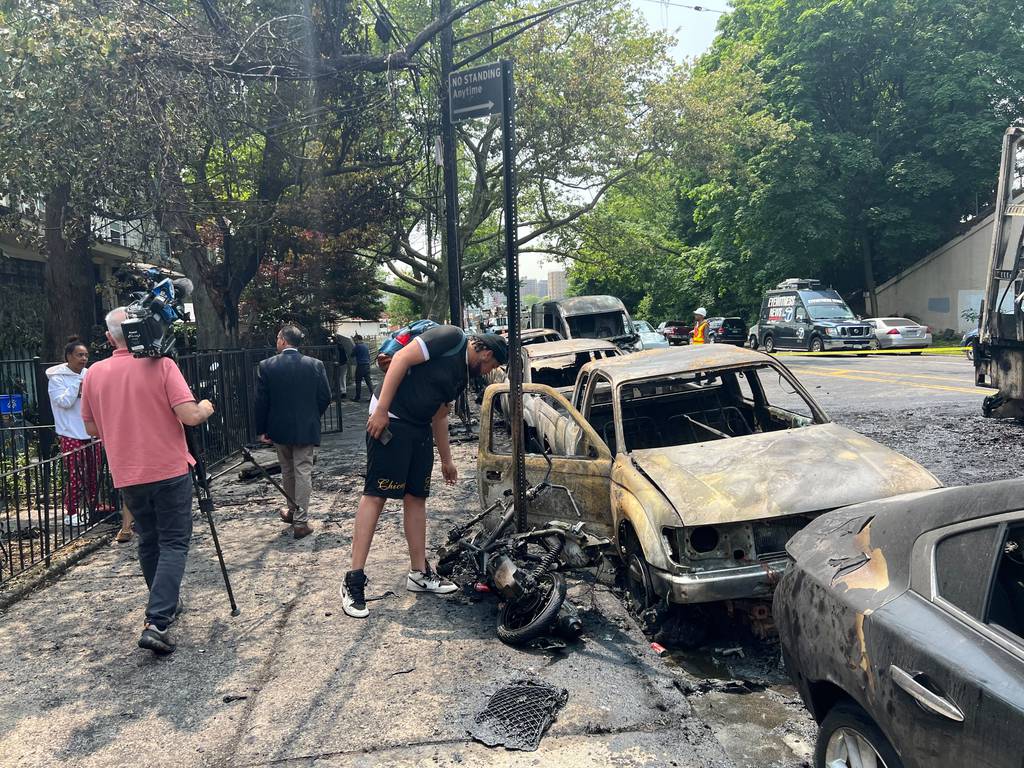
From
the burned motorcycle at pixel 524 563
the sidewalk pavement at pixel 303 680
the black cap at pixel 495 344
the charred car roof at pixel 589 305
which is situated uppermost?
the charred car roof at pixel 589 305

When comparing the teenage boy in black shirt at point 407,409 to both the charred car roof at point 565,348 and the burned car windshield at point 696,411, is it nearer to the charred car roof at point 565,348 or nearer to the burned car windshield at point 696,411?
the burned car windshield at point 696,411

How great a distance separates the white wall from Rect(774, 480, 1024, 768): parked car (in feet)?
101

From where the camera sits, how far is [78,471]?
6.98 m

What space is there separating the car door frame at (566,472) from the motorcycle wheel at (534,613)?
33.5 inches

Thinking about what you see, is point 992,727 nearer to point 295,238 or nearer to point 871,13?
point 295,238

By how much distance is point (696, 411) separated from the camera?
715 cm

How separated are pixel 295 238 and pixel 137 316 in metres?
12.5

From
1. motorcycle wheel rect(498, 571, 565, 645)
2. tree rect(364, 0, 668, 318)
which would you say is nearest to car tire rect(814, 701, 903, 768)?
motorcycle wheel rect(498, 571, 565, 645)

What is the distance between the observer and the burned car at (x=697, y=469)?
4312mm

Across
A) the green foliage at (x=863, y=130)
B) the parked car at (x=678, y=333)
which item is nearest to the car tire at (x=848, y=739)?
the green foliage at (x=863, y=130)

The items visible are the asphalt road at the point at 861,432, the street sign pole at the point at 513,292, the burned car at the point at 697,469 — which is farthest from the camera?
the street sign pole at the point at 513,292

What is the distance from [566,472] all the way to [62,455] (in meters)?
4.11

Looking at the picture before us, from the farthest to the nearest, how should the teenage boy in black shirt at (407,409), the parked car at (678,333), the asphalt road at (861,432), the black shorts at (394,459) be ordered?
the parked car at (678,333)
the black shorts at (394,459)
the teenage boy in black shirt at (407,409)
the asphalt road at (861,432)

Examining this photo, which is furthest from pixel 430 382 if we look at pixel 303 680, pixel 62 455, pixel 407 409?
pixel 62 455
